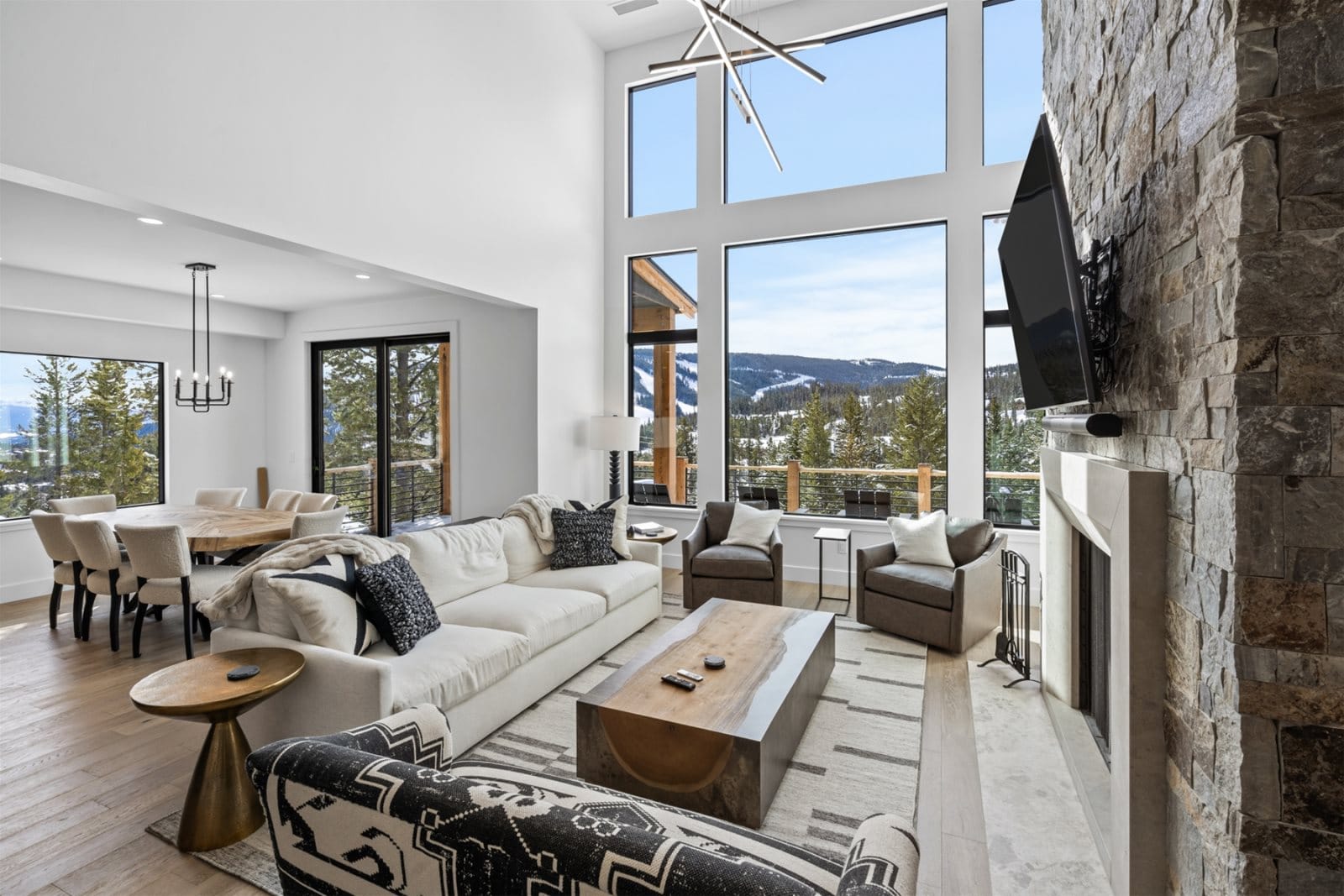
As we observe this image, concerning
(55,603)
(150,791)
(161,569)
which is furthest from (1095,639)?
(55,603)

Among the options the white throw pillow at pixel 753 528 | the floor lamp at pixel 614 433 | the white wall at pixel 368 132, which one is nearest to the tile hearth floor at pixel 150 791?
the white throw pillow at pixel 753 528

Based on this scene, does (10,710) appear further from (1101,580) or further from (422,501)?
(1101,580)

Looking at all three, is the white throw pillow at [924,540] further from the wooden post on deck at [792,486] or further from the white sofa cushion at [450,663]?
the white sofa cushion at [450,663]

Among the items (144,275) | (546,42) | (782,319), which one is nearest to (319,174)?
(546,42)

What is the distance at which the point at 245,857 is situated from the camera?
2137 mm

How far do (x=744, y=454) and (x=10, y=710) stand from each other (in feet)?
16.8

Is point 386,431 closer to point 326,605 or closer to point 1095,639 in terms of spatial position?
point 326,605

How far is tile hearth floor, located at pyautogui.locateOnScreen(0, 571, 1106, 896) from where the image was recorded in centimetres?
204

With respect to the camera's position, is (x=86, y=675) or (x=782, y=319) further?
(x=782, y=319)

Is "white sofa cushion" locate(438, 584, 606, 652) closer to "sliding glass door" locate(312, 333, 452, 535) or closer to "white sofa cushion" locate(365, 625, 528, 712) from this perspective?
"white sofa cushion" locate(365, 625, 528, 712)

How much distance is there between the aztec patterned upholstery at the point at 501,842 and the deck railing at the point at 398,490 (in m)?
5.30

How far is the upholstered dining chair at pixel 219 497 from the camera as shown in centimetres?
600

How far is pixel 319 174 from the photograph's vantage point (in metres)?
3.51

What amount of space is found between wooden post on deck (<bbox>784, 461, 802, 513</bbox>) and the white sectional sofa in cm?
172
